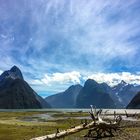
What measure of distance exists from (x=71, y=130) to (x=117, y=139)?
15.2 metres

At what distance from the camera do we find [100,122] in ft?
83.4

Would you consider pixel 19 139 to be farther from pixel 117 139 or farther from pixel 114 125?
pixel 114 125

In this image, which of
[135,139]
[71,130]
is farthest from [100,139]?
[71,130]

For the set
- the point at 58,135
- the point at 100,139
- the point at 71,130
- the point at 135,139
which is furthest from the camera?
the point at 135,139

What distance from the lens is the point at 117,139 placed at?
35.8m

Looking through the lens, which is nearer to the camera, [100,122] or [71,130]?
[71,130]

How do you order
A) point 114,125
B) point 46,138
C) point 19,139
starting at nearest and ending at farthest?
point 46,138
point 114,125
point 19,139

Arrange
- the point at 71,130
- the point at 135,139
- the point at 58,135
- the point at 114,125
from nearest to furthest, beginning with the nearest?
1. the point at 58,135
2. the point at 71,130
3. the point at 114,125
4. the point at 135,139

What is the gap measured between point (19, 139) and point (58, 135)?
852 inches

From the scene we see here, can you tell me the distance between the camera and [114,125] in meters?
27.2

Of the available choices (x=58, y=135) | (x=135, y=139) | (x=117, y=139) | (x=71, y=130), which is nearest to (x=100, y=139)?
(x=117, y=139)

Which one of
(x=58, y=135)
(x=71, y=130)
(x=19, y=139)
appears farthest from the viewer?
(x=19, y=139)

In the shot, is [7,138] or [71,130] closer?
[71,130]

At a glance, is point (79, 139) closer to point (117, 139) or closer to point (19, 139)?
point (117, 139)
